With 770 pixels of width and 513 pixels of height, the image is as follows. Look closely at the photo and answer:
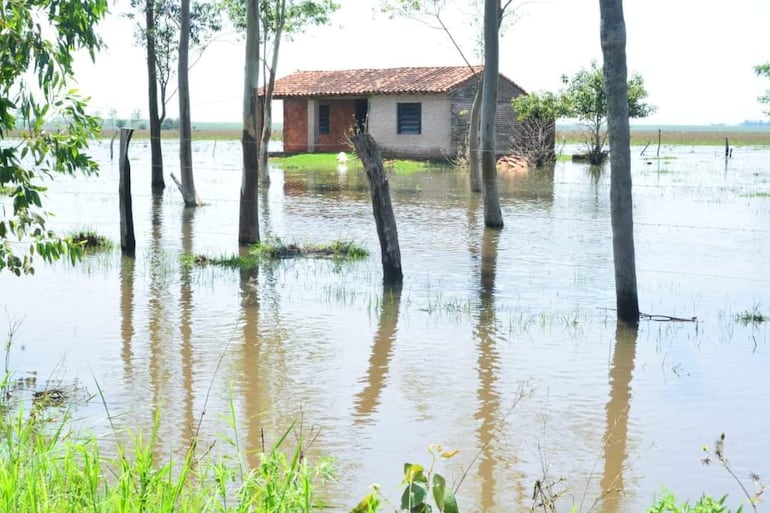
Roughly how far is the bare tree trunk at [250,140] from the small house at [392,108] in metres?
23.4

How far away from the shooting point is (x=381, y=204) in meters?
13.2

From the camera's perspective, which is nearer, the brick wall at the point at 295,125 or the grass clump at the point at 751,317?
the grass clump at the point at 751,317

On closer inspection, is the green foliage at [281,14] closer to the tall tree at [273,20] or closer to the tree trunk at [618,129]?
the tall tree at [273,20]

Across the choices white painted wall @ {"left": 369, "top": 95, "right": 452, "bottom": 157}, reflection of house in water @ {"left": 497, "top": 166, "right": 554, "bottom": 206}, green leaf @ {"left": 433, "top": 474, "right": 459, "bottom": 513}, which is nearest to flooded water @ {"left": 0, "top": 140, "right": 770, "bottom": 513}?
green leaf @ {"left": 433, "top": 474, "right": 459, "bottom": 513}

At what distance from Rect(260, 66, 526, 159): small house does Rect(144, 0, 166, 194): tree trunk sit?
1420 cm

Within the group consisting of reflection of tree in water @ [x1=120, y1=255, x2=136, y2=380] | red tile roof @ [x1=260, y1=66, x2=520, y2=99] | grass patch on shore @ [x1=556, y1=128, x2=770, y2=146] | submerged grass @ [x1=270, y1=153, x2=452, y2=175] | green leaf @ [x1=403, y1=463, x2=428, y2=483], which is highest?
red tile roof @ [x1=260, y1=66, x2=520, y2=99]

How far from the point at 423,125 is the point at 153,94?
15712mm

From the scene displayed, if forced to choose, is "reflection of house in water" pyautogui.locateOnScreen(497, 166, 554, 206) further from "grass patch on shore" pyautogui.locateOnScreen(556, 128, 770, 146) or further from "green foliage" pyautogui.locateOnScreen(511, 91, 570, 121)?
"grass patch on shore" pyautogui.locateOnScreen(556, 128, 770, 146)

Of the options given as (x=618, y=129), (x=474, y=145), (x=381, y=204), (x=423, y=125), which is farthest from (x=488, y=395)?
(x=423, y=125)

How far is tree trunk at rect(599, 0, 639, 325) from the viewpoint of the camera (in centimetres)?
1035

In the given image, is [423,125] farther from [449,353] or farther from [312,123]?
[449,353]

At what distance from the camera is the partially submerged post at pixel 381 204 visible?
1290 centimetres

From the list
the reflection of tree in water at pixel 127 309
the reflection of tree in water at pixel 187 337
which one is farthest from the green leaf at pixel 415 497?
the reflection of tree in water at pixel 127 309

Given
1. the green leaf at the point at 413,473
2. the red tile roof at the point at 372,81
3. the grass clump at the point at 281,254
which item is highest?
the red tile roof at the point at 372,81
